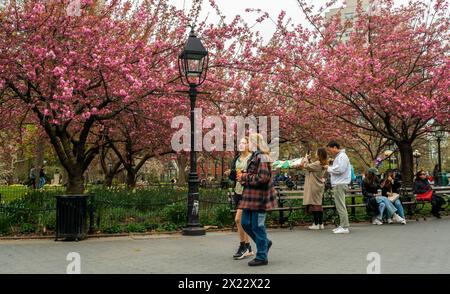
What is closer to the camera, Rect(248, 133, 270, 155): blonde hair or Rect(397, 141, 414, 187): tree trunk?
Rect(248, 133, 270, 155): blonde hair

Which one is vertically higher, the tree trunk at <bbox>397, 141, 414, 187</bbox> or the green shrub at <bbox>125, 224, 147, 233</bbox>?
the tree trunk at <bbox>397, 141, 414, 187</bbox>

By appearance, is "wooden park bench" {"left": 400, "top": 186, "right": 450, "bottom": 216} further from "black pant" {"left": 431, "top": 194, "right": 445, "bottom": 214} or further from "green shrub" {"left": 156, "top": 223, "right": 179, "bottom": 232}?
"green shrub" {"left": 156, "top": 223, "right": 179, "bottom": 232}

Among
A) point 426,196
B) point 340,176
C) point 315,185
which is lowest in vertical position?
point 426,196

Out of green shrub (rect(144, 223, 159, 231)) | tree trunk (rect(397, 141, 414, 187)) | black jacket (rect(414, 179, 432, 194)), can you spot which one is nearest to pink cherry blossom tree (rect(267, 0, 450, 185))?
tree trunk (rect(397, 141, 414, 187))

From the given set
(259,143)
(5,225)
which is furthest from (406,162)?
(5,225)

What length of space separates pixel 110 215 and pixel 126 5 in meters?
6.25

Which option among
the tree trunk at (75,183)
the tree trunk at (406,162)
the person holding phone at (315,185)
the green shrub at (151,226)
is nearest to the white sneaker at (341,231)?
the person holding phone at (315,185)

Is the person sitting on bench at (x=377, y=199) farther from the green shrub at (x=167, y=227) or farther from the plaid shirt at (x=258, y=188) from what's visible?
the plaid shirt at (x=258, y=188)

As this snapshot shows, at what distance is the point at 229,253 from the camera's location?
748 centimetres

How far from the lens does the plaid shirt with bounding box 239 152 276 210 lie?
20.8 feet

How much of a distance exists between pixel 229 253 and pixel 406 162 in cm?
975

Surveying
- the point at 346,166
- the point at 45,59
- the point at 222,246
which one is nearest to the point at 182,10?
the point at 45,59

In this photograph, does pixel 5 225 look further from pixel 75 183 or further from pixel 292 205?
pixel 292 205

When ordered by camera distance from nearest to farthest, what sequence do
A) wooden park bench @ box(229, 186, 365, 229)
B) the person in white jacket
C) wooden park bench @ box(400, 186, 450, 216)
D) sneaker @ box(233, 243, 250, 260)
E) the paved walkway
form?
the paved walkway, sneaker @ box(233, 243, 250, 260), the person in white jacket, wooden park bench @ box(229, 186, 365, 229), wooden park bench @ box(400, 186, 450, 216)
